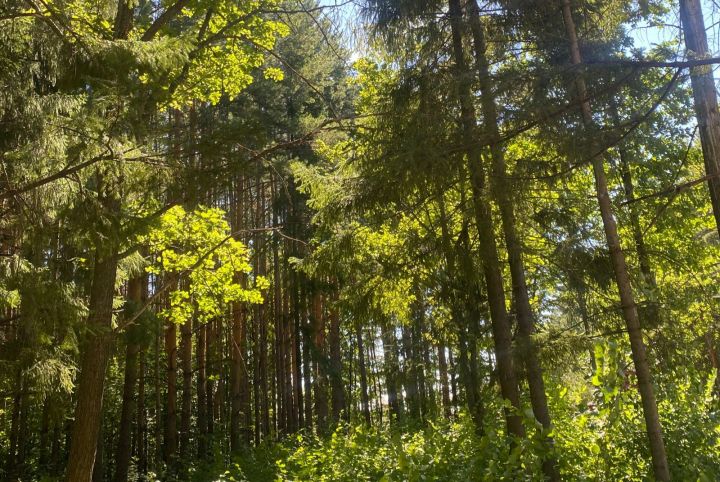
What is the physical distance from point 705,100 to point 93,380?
7.70 m

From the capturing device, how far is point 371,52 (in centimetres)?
949

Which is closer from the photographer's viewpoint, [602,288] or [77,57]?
[77,57]

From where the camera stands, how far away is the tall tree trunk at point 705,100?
492cm

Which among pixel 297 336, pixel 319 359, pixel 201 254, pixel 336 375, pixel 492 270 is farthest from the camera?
pixel 297 336

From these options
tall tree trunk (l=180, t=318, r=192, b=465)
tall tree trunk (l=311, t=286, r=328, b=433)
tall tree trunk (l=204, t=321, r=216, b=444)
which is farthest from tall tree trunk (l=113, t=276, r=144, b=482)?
tall tree trunk (l=311, t=286, r=328, b=433)

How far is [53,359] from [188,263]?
4.01 metres

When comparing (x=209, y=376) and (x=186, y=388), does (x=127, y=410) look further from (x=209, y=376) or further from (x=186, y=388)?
(x=209, y=376)

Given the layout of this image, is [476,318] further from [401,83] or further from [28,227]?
[28,227]

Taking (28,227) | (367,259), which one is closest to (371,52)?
(367,259)

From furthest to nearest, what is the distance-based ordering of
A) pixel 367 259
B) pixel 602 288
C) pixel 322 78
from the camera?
pixel 322 78
pixel 367 259
pixel 602 288

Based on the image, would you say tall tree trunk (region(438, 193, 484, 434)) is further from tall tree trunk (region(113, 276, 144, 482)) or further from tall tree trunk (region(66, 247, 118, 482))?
tall tree trunk (region(113, 276, 144, 482))

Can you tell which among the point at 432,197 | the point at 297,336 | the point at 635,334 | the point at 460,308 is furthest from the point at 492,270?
the point at 297,336

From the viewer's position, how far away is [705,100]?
5000 millimetres

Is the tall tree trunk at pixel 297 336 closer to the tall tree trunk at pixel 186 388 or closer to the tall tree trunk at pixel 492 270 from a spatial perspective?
the tall tree trunk at pixel 186 388
